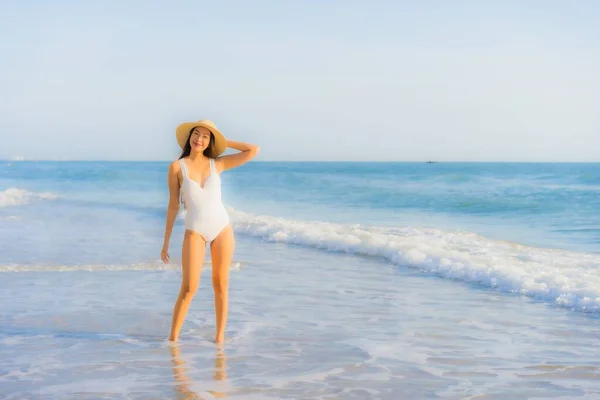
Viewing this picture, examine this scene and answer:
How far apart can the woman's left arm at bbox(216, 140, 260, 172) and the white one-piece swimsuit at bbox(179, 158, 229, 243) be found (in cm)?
8

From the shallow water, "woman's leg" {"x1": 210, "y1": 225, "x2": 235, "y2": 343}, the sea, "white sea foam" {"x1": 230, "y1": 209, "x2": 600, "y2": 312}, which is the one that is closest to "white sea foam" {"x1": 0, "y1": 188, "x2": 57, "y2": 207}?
the sea

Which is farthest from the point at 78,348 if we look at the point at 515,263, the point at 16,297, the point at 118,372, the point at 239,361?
the point at 515,263

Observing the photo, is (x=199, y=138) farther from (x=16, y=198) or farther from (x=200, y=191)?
(x=16, y=198)

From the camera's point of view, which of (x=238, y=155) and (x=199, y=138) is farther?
(x=238, y=155)

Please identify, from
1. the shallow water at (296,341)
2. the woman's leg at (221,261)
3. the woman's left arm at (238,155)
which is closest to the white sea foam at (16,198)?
the shallow water at (296,341)

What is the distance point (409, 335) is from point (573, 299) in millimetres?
2757

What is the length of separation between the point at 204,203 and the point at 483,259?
682 cm

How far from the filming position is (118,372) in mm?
5762

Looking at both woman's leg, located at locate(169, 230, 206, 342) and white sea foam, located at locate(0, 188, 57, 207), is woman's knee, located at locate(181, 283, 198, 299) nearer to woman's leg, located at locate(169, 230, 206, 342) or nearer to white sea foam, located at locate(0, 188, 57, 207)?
woman's leg, located at locate(169, 230, 206, 342)

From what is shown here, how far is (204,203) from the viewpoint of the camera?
20.6ft

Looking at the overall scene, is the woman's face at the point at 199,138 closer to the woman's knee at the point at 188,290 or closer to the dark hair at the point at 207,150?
the dark hair at the point at 207,150

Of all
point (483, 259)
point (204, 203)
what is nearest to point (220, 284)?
point (204, 203)

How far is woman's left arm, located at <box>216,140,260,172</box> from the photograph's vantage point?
6340 mm

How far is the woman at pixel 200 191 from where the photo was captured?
20.4 feet
